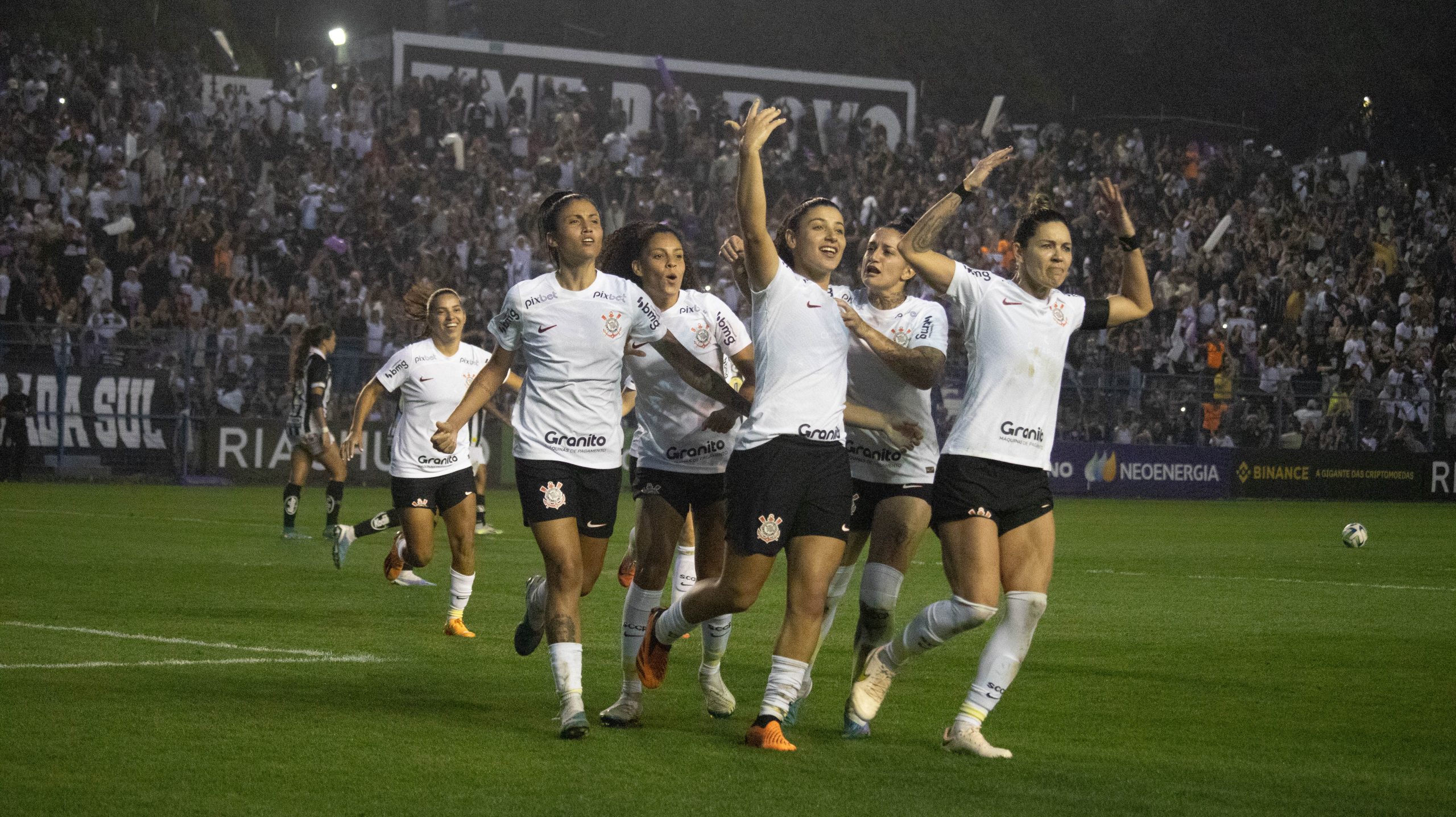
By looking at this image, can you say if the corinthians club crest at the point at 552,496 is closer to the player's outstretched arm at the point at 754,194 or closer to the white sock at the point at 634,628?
the white sock at the point at 634,628

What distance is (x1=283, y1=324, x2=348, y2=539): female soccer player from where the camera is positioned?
18188mm

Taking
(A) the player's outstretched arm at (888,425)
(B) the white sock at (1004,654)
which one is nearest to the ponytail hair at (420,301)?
(A) the player's outstretched arm at (888,425)

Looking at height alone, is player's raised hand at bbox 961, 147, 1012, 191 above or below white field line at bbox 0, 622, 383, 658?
above

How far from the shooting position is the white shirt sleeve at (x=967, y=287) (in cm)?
725

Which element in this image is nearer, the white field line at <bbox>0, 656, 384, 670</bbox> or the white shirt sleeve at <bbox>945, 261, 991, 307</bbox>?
the white shirt sleeve at <bbox>945, 261, 991, 307</bbox>

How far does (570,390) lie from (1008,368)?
1857 millimetres

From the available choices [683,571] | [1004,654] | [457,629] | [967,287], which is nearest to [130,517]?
[457,629]

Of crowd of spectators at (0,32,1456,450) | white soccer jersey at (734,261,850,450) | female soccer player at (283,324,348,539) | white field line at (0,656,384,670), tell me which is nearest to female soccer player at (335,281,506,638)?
white field line at (0,656,384,670)

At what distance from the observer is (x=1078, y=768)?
674 cm

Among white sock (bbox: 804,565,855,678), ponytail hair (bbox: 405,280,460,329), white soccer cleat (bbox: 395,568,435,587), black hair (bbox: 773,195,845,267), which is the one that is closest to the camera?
black hair (bbox: 773,195,845,267)

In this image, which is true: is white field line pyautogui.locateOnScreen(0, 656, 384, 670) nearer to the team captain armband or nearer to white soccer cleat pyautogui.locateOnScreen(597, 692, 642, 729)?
white soccer cleat pyautogui.locateOnScreen(597, 692, 642, 729)

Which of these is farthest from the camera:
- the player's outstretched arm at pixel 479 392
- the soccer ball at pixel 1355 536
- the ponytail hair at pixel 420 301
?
the soccer ball at pixel 1355 536

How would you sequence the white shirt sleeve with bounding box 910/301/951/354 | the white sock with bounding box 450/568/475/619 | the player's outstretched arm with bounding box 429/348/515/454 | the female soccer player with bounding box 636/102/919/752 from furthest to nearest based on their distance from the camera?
1. the white sock with bounding box 450/568/475/619
2. the white shirt sleeve with bounding box 910/301/951/354
3. the player's outstretched arm with bounding box 429/348/515/454
4. the female soccer player with bounding box 636/102/919/752

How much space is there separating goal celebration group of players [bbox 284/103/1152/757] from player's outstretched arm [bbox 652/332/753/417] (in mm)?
11
